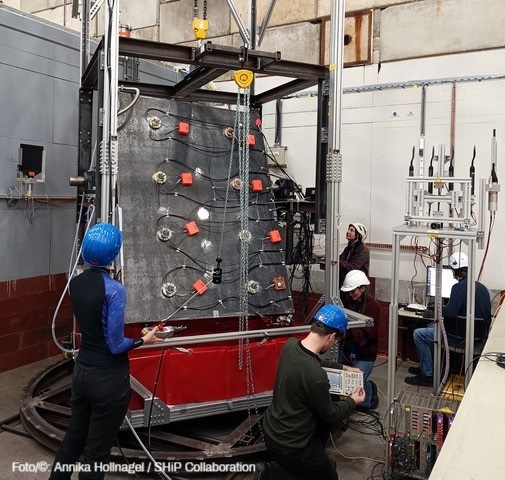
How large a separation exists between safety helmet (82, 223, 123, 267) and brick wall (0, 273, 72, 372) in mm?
3138

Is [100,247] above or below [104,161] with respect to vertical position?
below

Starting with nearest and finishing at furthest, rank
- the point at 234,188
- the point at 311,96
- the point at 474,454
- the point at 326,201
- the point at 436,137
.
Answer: the point at 474,454 < the point at 326,201 < the point at 234,188 < the point at 436,137 < the point at 311,96

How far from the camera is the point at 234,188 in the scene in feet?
15.9

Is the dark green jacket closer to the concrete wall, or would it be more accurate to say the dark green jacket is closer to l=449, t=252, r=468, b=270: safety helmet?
l=449, t=252, r=468, b=270: safety helmet

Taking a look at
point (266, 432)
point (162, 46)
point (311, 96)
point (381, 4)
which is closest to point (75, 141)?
point (162, 46)

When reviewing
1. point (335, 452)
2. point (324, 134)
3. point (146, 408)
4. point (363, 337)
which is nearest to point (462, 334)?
point (363, 337)

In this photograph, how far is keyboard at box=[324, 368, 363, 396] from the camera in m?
2.92

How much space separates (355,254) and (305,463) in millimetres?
3632

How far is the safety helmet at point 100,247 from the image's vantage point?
281 centimetres

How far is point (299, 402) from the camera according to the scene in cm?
256

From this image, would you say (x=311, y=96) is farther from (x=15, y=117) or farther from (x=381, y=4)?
(x=15, y=117)

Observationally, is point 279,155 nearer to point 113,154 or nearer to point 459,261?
point 459,261

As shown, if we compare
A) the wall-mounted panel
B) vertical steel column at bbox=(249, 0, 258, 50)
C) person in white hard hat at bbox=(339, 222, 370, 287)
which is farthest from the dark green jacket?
the wall-mounted panel

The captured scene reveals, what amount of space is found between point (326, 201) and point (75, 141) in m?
3.45
